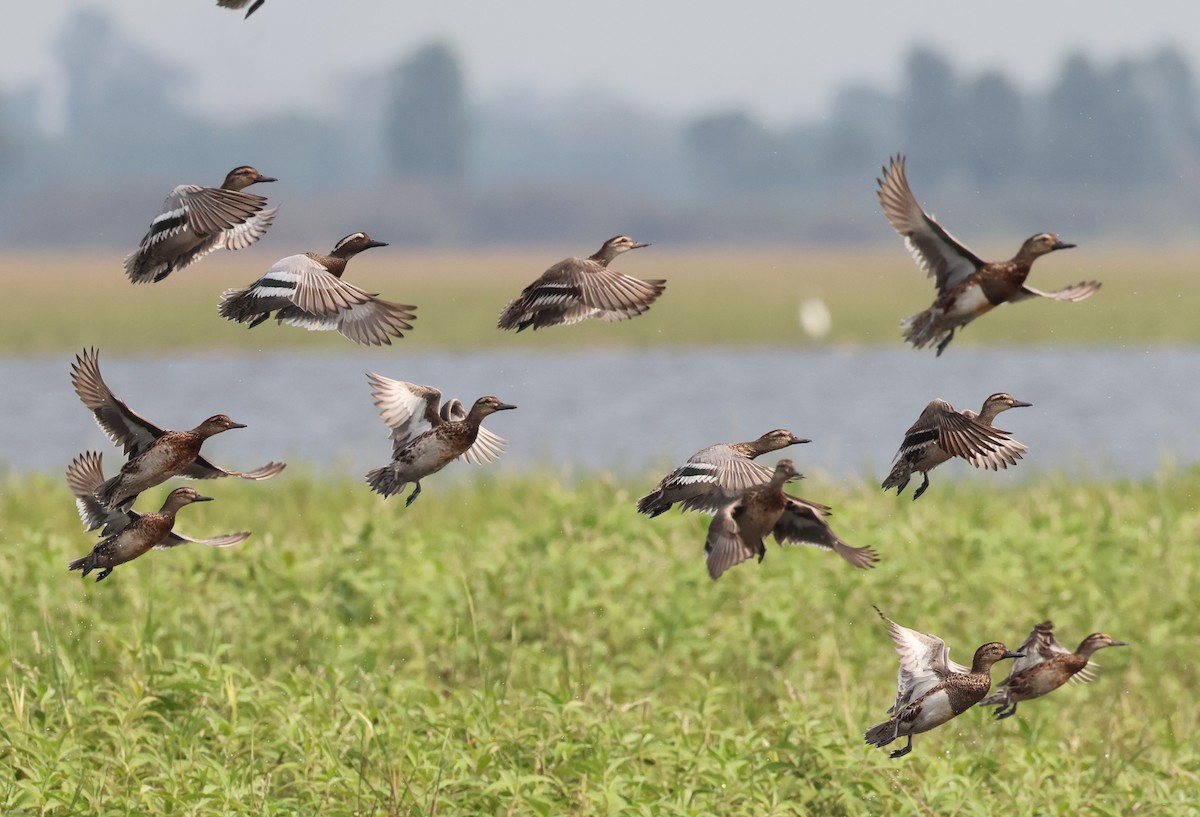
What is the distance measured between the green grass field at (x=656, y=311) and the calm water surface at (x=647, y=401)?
2.13 m

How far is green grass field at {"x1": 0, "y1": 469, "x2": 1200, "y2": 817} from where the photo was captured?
753 cm

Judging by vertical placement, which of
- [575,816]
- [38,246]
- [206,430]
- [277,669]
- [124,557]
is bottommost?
[575,816]

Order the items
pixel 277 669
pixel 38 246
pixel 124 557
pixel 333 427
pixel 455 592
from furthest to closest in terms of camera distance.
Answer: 1. pixel 38 246
2. pixel 333 427
3. pixel 455 592
4. pixel 277 669
5. pixel 124 557

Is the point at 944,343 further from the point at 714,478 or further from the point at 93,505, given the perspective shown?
the point at 93,505

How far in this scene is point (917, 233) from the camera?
410 centimetres

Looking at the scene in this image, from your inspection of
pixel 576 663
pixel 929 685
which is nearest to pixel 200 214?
pixel 929 685

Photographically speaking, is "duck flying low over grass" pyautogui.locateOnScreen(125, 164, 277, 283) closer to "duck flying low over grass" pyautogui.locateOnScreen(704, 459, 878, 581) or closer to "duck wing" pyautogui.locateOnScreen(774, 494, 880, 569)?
"duck flying low over grass" pyautogui.locateOnScreen(704, 459, 878, 581)

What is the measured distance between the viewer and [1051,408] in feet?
118

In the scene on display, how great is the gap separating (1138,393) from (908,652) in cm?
3702

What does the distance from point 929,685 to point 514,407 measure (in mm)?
1404

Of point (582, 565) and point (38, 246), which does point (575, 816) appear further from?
point (38, 246)

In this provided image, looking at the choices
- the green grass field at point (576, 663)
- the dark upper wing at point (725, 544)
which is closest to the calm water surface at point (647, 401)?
the green grass field at point (576, 663)

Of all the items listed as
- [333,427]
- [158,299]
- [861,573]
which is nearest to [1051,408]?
[333,427]

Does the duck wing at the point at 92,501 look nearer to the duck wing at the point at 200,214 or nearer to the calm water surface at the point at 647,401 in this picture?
the duck wing at the point at 200,214
